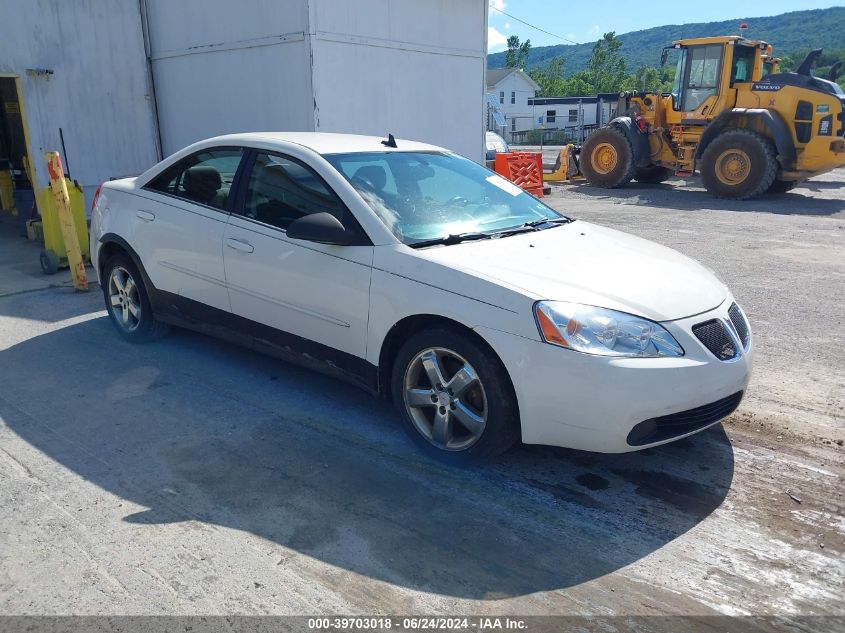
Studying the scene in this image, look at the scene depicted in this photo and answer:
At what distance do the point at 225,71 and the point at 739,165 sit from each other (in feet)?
35.9

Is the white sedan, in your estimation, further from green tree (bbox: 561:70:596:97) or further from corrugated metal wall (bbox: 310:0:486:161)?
green tree (bbox: 561:70:596:97)

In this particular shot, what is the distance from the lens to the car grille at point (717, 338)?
3406 mm

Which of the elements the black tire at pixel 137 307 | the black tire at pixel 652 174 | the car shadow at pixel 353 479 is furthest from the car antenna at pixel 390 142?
the black tire at pixel 652 174

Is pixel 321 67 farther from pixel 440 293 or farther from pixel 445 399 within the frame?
pixel 445 399

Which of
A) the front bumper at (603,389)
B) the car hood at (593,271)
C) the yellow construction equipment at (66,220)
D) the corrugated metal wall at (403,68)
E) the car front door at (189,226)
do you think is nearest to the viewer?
the front bumper at (603,389)

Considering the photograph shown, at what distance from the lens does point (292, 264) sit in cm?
418

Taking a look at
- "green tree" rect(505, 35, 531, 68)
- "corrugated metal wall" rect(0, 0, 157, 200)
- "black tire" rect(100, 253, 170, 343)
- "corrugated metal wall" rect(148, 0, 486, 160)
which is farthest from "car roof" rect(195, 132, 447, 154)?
"green tree" rect(505, 35, 531, 68)

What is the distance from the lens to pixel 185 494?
3.45 metres

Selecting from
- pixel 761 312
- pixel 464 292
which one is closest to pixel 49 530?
pixel 464 292

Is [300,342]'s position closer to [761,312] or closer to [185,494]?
[185,494]

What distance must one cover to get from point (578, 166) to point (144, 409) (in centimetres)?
1676

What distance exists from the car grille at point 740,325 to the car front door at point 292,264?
1949 mm

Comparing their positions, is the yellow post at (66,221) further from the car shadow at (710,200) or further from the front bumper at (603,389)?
the car shadow at (710,200)

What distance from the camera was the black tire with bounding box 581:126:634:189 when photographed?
1730 centimetres
